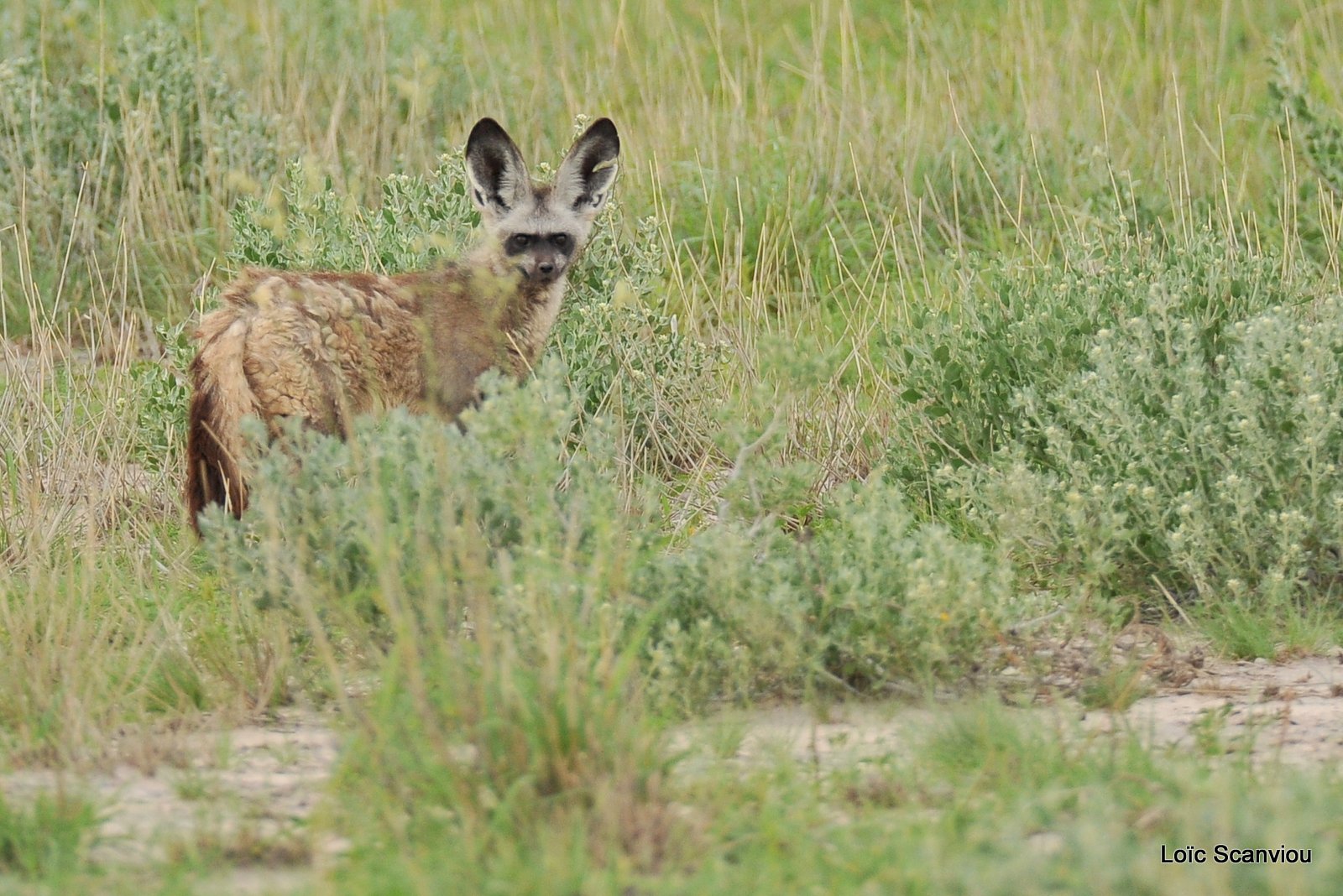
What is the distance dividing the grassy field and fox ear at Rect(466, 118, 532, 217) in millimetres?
193

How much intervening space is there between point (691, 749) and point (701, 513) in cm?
277

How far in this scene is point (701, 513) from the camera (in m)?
6.26

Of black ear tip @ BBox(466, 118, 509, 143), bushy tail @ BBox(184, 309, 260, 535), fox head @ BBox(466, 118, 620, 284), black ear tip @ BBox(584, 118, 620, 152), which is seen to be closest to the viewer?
bushy tail @ BBox(184, 309, 260, 535)

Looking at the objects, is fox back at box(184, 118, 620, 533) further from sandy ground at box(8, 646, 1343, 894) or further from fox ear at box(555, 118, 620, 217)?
sandy ground at box(8, 646, 1343, 894)

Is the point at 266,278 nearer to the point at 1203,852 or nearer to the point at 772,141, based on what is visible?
the point at 1203,852

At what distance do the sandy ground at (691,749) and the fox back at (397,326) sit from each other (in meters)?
1.01

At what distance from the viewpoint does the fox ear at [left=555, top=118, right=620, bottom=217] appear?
7121mm

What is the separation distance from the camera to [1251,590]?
5113 millimetres

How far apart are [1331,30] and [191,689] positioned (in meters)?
9.26

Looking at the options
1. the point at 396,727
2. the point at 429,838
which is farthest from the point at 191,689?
the point at 429,838

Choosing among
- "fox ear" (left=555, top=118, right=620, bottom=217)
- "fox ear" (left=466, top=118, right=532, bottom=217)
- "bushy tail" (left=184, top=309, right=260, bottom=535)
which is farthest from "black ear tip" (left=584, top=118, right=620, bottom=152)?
"bushy tail" (left=184, top=309, right=260, bottom=535)

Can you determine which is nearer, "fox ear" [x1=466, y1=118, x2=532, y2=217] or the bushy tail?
the bushy tail

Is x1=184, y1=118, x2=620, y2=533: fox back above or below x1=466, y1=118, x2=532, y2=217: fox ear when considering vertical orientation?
below

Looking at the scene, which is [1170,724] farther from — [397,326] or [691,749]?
[397,326]
